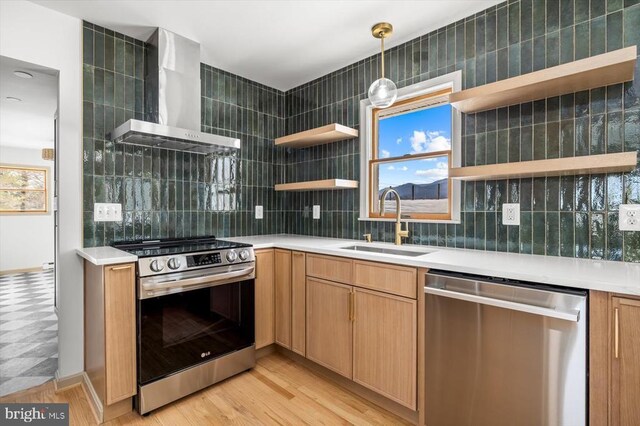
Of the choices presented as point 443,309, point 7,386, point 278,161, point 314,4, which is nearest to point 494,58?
point 314,4

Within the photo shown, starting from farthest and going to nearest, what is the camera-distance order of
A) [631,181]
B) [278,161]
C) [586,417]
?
[278,161]
[631,181]
[586,417]

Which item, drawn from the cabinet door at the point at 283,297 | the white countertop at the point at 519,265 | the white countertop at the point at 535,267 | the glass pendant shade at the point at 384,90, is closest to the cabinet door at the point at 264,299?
the cabinet door at the point at 283,297

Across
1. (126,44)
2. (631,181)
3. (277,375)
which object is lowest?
(277,375)

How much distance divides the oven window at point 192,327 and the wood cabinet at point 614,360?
6.31 ft

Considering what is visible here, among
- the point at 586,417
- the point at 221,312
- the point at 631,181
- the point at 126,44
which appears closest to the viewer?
the point at 586,417

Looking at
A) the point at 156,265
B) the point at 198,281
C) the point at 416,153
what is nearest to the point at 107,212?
the point at 156,265

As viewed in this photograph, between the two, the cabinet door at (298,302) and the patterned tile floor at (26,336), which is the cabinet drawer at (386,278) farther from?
the patterned tile floor at (26,336)

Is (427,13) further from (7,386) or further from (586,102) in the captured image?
(7,386)

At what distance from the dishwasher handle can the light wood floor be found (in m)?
0.82

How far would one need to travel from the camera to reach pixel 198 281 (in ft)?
6.70

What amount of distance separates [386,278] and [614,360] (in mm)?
982

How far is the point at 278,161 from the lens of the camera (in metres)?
3.47

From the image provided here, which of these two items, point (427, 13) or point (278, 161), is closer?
point (427, 13)

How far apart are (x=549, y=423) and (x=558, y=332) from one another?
0.38m
